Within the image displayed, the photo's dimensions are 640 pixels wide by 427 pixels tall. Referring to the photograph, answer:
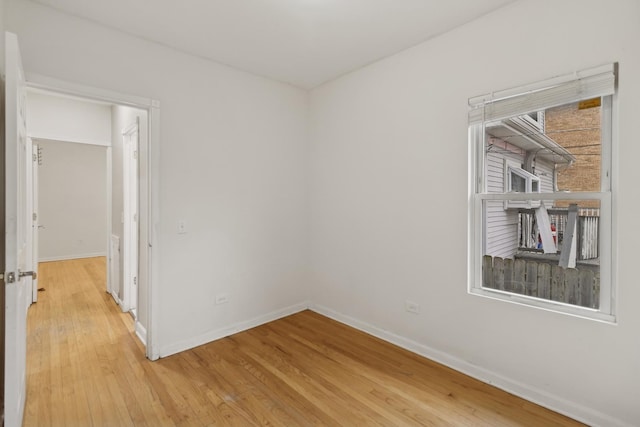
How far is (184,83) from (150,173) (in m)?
0.87

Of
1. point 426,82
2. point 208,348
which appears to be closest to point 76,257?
point 208,348

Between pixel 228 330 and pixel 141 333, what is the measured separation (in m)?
0.84

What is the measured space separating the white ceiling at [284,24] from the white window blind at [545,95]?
63 cm

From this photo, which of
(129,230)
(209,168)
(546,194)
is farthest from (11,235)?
(546,194)

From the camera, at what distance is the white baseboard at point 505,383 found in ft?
6.26

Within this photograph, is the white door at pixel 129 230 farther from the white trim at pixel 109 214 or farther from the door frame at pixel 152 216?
the door frame at pixel 152 216

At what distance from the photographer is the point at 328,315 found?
145 inches

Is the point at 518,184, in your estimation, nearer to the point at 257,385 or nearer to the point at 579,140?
the point at 579,140

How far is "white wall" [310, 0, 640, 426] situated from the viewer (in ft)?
5.96

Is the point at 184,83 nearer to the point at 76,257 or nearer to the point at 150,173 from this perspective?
the point at 150,173

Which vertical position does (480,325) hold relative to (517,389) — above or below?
above

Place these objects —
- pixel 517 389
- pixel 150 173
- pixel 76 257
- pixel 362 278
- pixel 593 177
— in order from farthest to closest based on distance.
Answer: pixel 76 257, pixel 362 278, pixel 150 173, pixel 517 389, pixel 593 177

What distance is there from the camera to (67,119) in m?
4.40

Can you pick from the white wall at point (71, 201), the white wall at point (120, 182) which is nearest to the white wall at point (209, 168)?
the white wall at point (120, 182)
